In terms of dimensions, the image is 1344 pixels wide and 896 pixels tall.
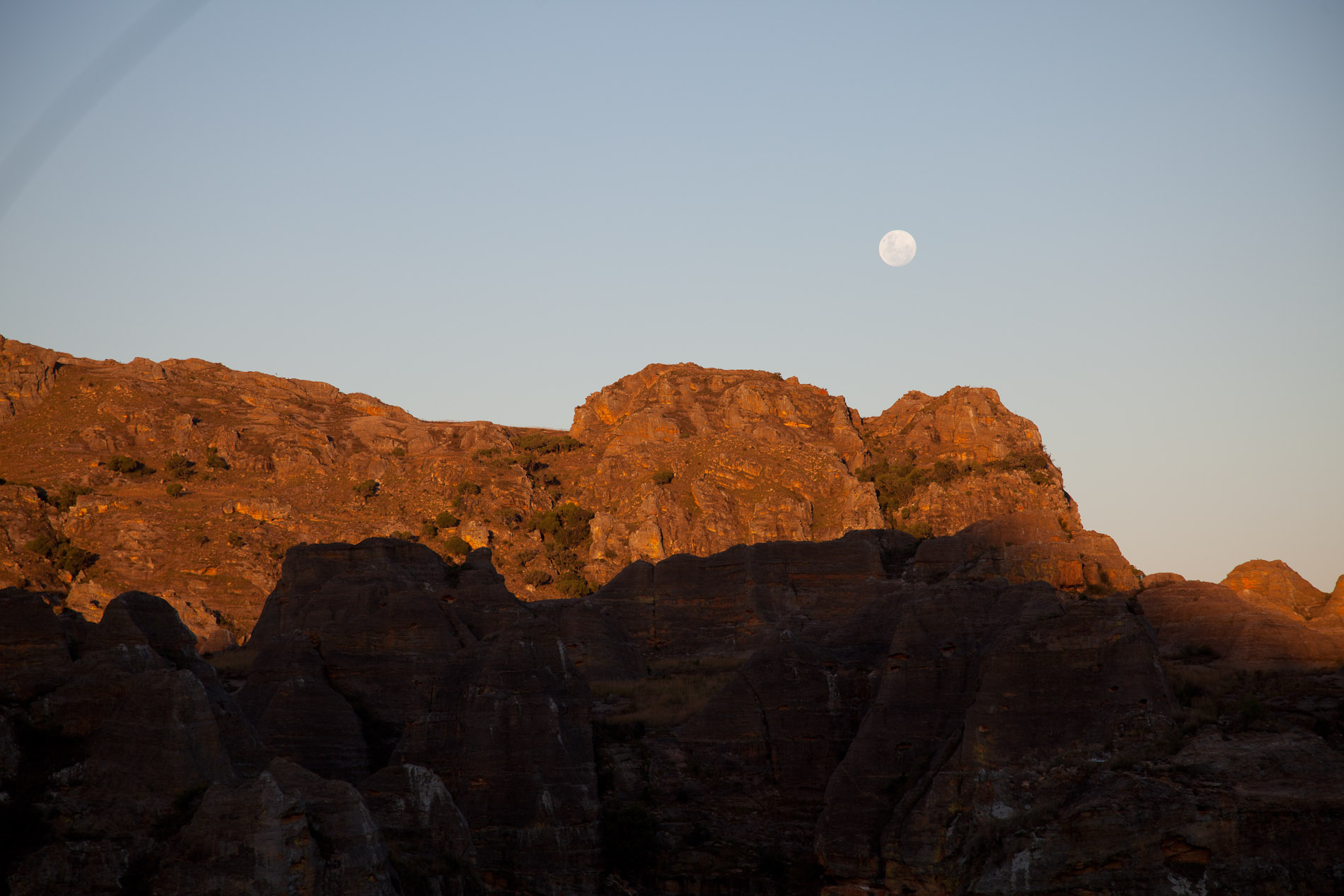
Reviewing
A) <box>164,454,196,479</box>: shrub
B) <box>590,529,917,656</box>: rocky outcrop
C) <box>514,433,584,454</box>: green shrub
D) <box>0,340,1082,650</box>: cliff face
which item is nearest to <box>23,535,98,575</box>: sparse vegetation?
<box>0,340,1082,650</box>: cliff face

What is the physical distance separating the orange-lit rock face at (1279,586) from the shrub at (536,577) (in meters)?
55.8

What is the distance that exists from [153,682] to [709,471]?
81352 mm

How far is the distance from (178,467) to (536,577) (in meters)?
34.3

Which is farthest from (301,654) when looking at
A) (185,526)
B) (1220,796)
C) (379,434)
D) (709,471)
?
(379,434)

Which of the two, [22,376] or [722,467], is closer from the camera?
[722,467]

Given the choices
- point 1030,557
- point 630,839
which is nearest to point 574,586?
point 1030,557

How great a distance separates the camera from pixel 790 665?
137ft

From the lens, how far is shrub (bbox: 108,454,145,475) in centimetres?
10606

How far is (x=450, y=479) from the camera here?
11331 centimetres

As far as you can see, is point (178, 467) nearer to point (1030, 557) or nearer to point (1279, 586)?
point (1030, 557)

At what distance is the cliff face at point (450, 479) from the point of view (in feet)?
308

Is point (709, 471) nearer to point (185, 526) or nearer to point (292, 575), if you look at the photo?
point (185, 526)

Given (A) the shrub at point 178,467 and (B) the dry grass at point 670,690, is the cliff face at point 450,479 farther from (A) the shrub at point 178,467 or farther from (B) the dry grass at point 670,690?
(B) the dry grass at point 670,690

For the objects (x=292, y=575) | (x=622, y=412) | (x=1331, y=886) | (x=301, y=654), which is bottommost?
(x=1331, y=886)
